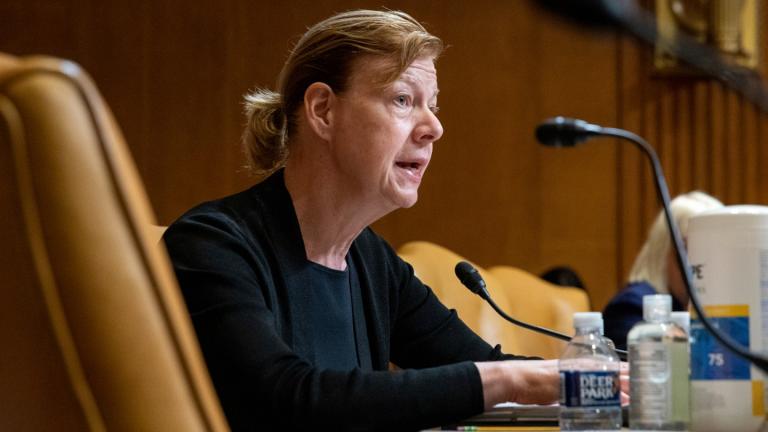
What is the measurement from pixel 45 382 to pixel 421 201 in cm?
440

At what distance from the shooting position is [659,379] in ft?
4.36

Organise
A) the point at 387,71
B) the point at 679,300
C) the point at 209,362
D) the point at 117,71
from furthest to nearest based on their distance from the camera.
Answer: the point at 117,71 → the point at 679,300 → the point at 387,71 → the point at 209,362

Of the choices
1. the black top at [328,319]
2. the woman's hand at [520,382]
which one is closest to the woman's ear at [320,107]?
the black top at [328,319]

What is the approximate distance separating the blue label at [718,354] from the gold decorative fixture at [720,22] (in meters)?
3.77

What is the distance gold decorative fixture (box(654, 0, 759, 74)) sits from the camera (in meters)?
4.91

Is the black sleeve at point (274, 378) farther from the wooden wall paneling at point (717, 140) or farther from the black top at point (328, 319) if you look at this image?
the wooden wall paneling at point (717, 140)

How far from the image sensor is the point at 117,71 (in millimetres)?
5070

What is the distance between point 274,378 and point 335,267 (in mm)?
558

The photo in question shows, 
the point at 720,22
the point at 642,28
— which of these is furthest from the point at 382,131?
the point at 720,22

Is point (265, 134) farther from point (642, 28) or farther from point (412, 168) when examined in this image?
point (642, 28)

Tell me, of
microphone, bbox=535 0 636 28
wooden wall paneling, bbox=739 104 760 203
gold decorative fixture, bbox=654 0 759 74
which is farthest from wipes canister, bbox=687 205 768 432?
wooden wall paneling, bbox=739 104 760 203

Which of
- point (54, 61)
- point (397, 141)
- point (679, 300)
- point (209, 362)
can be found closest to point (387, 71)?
point (397, 141)

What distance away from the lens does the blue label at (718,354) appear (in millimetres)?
1286

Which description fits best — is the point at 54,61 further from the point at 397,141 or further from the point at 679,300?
the point at 679,300
